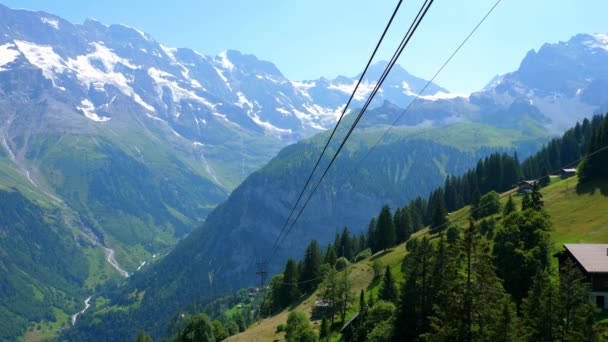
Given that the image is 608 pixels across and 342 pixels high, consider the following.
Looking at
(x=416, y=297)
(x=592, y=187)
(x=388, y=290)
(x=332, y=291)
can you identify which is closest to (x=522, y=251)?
(x=416, y=297)

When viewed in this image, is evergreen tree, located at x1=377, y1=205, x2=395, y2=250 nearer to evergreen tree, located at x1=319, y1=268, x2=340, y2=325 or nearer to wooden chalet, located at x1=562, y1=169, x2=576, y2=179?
evergreen tree, located at x1=319, y1=268, x2=340, y2=325

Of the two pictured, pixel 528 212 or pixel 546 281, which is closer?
pixel 546 281

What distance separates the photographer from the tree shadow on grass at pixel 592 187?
11076 centimetres

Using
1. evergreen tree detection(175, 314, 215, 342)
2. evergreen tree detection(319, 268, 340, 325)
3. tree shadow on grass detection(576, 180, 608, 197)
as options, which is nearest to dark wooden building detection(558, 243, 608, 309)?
evergreen tree detection(319, 268, 340, 325)

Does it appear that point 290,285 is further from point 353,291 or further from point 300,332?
point 300,332

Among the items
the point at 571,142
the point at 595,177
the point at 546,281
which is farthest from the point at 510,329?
the point at 571,142

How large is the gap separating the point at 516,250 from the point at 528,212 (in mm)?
13247

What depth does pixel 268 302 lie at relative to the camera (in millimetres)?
142250

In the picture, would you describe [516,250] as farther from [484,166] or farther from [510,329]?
[484,166]

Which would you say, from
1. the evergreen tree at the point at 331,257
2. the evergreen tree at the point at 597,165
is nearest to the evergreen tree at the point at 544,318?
the evergreen tree at the point at 597,165

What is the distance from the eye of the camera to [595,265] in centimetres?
6194

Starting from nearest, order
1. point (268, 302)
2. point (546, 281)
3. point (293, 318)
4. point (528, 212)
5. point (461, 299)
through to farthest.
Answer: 1. point (461, 299)
2. point (546, 281)
3. point (528, 212)
4. point (293, 318)
5. point (268, 302)

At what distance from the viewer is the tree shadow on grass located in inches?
4360

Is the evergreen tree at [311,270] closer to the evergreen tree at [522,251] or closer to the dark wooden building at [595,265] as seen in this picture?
the evergreen tree at [522,251]
